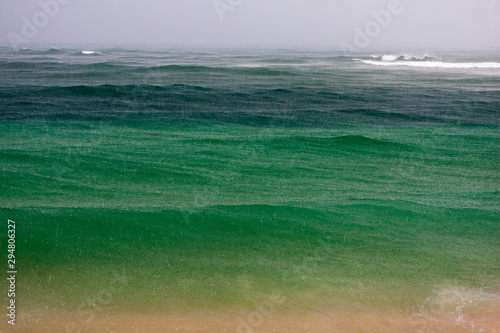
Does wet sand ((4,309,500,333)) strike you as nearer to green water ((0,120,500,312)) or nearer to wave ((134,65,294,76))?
green water ((0,120,500,312))

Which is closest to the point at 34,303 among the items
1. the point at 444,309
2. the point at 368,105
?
the point at 444,309

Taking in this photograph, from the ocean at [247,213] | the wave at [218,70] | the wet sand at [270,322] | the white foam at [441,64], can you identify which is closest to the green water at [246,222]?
the ocean at [247,213]

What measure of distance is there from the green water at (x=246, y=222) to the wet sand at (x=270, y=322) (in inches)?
6.5

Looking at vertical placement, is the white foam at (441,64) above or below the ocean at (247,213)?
above

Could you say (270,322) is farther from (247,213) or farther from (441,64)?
(441,64)

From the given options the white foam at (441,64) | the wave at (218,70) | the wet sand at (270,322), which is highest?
the white foam at (441,64)

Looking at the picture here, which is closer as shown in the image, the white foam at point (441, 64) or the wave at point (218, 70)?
the wave at point (218, 70)

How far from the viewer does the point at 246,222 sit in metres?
6.07

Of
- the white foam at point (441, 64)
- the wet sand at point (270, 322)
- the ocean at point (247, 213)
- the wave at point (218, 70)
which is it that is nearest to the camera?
the wet sand at point (270, 322)

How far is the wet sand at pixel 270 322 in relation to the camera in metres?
3.82

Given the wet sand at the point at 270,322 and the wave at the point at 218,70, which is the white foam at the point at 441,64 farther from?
the wet sand at the point at 270,322

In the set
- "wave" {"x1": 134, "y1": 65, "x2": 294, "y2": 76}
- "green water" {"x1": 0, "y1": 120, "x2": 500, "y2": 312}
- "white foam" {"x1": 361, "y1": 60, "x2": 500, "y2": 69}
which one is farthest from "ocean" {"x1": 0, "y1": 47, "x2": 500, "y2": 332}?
"white foam" {"x1": 361, "y1": 60, "x2": 500, "y2": 69}

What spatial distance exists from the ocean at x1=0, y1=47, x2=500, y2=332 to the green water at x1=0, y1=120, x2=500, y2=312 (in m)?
0.02

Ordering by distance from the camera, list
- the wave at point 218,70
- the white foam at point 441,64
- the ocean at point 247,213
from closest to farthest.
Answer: the ocean at point 247,213 → the wave at point 218,70 → the white foam at point 441,64
